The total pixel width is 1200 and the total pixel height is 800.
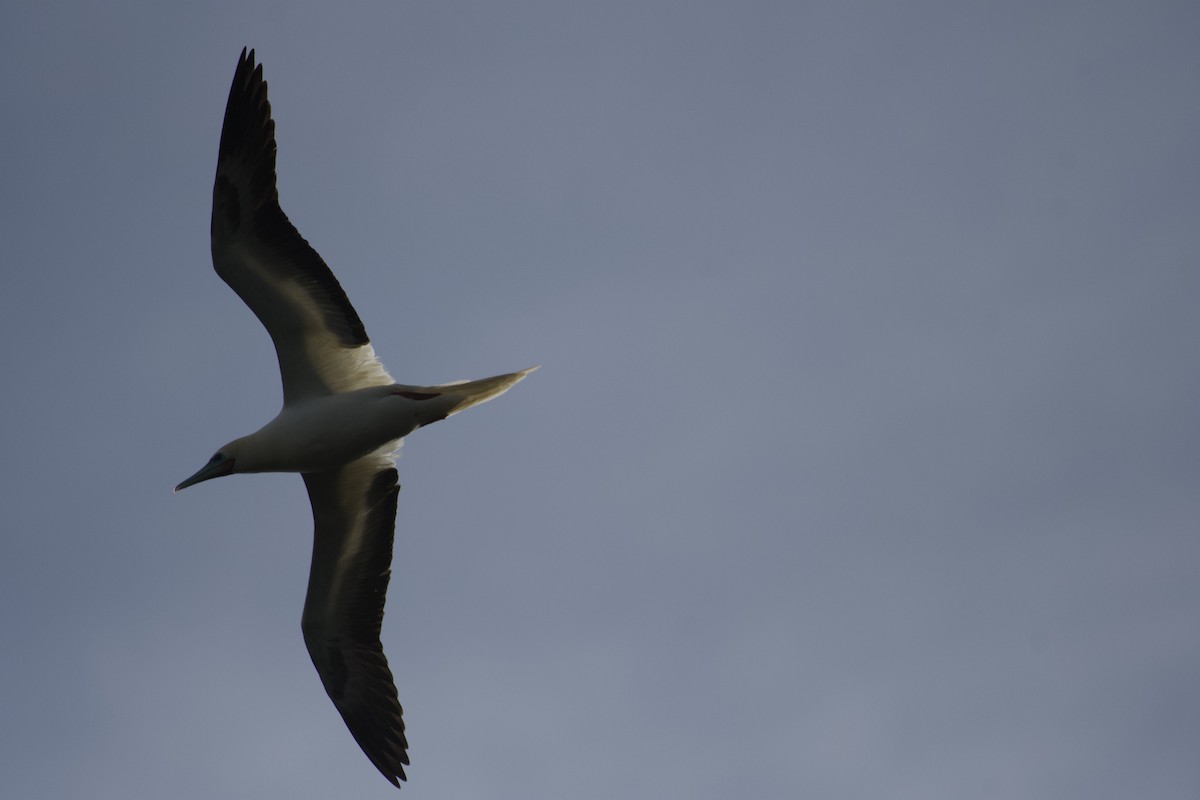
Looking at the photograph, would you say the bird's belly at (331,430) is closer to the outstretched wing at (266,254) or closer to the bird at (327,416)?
the bird at (327,416)

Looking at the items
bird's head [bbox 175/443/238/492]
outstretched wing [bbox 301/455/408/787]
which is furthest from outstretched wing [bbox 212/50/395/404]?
outstretched wing [bbox 301/455/408/787]

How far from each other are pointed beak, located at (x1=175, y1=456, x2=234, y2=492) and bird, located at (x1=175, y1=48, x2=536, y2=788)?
1 cm

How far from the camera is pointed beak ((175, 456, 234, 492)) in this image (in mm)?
12062

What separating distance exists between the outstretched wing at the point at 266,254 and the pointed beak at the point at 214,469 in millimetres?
1075

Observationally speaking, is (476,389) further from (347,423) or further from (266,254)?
(266,254)

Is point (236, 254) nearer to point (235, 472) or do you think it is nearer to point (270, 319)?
point (270, 319)

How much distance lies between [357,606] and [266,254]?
152 inches

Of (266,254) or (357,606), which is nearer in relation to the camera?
(266,254)

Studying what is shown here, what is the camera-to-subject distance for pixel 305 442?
11.8m

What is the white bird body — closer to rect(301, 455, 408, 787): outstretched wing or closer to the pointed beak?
the pointed beak

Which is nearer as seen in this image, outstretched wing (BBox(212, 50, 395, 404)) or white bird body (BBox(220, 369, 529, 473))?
outstretched wing (BBox(212, 50, 395, 404))

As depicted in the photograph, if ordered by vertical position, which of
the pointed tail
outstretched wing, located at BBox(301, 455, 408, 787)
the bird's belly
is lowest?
outstretched wing, located at BBox(301, 455, 408, 787)

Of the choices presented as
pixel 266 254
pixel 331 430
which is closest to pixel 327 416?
pixel 331 430

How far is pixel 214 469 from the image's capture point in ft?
39.7
